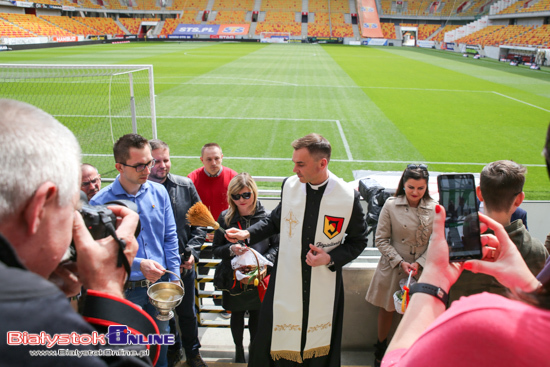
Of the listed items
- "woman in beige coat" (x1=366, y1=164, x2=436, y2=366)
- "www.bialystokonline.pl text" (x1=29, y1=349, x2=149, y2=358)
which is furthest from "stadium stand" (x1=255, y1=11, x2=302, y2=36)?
"www.bialystokonline.pl text" (x1=29, y1=349, x2=149, y2=358)

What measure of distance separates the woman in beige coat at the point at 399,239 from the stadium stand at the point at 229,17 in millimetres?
73995

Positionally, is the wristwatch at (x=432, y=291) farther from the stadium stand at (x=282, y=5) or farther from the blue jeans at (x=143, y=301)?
the stadium stand at (x=282, y=5)

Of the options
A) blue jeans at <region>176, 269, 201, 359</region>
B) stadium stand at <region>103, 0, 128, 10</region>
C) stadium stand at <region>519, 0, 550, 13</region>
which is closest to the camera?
blue jeans at <region>176, 269, 201, 359</region>

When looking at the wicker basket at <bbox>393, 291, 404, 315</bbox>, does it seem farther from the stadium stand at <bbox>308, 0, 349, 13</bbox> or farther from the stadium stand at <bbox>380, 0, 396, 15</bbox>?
the stadium stand at <bbox>380, 0, 396, 15</bbox>

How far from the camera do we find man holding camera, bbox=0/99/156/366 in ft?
2.67

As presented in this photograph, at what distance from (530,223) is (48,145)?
298 inches

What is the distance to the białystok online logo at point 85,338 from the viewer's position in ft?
2.65

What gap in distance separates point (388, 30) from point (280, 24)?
66.6 ft

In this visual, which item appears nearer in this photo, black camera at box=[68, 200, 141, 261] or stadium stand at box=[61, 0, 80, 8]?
black camera at box=[68, 200, 141, 261]

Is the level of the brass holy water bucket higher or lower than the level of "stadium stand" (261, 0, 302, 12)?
lower

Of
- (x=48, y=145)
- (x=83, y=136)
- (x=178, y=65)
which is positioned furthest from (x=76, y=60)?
(x=48, y=145)

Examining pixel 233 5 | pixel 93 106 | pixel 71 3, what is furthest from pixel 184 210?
pixel 233 5

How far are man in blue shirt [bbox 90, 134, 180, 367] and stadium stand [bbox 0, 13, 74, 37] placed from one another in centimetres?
5495

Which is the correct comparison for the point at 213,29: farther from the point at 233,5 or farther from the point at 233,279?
the point at 233,279
